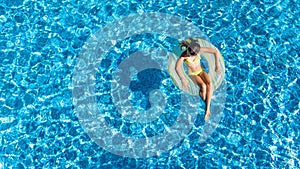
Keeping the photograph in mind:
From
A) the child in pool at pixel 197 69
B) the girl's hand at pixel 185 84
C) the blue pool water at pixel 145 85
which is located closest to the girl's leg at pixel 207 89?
the child in pool at pixel 197 69

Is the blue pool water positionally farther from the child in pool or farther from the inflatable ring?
the child in pool

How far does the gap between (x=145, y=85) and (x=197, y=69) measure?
118 cm

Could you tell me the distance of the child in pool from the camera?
6.75 metres

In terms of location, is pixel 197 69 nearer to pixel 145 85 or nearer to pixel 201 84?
pixel 201 84

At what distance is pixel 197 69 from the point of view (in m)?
7.18

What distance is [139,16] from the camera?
872 centimetres

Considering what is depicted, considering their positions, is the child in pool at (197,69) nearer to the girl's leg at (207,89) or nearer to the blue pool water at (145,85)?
the girl's leg at (207,89)

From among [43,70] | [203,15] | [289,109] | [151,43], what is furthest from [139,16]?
[289,109]

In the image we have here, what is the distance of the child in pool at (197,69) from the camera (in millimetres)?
6750

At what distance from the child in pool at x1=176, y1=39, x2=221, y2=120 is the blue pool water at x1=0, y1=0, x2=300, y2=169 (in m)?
0.36

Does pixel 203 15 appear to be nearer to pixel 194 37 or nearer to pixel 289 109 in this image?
pixel 194 37

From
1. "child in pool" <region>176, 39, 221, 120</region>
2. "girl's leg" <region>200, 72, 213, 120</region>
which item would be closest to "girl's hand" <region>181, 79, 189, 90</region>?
"child in pool" <region>176, 39, 221, 120</region>

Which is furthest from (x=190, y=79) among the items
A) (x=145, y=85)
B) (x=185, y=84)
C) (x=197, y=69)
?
(x=145, y=85)

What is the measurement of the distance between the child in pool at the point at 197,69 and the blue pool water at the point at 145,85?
A: 358 millimetres
